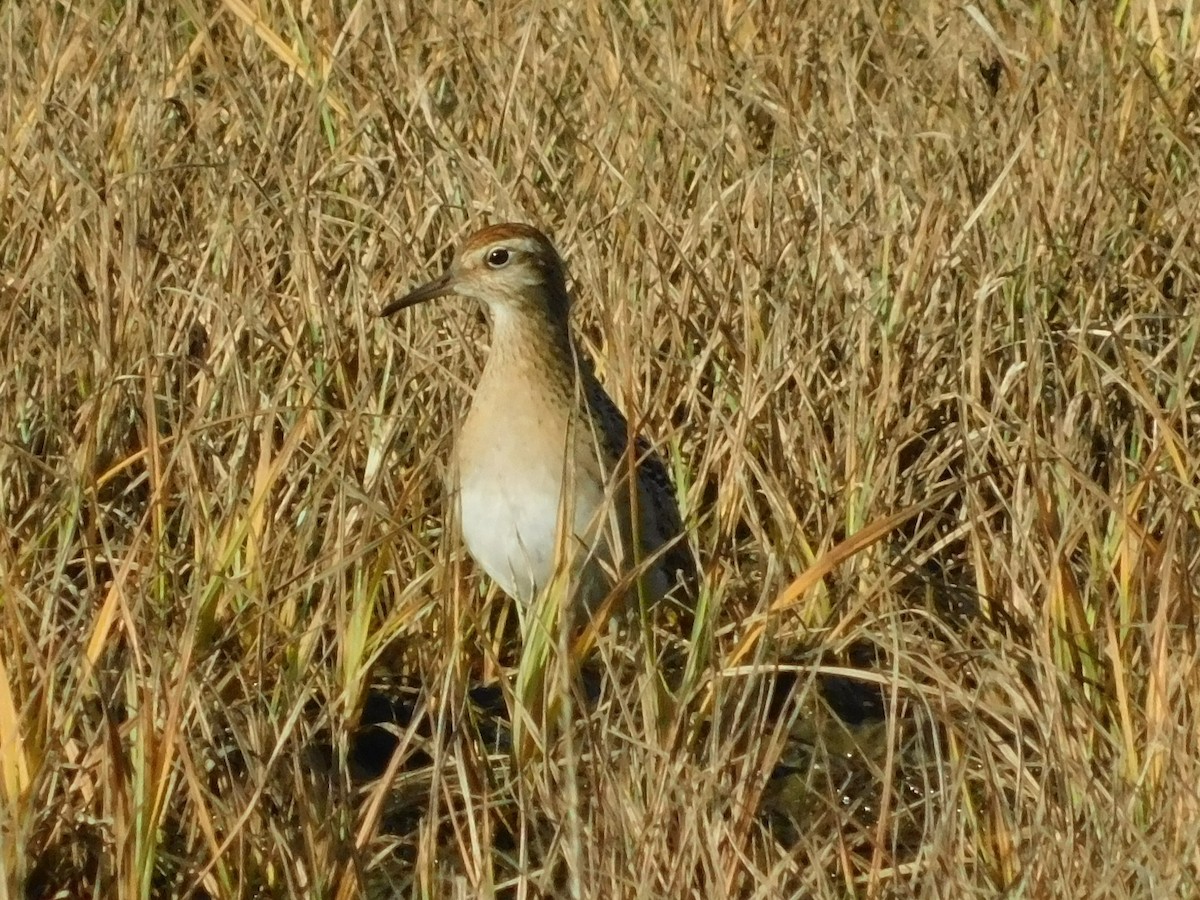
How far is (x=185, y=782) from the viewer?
367cm

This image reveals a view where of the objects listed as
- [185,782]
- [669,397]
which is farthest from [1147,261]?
[185,782]

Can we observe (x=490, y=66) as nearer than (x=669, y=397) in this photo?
No

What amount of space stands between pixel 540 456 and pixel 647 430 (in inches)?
17.8

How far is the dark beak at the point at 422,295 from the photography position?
4.80m

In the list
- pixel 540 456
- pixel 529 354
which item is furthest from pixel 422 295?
pixel 540 456

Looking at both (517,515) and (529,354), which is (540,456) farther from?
(529,354)

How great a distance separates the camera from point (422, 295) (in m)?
4.82

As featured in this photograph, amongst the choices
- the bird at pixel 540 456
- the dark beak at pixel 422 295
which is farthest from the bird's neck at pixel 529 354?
the dark beak at pixel 422 295

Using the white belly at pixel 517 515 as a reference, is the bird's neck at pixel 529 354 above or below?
above

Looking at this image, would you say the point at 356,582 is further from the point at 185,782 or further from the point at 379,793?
the point at 379,793

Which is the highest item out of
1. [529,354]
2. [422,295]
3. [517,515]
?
[422,295]

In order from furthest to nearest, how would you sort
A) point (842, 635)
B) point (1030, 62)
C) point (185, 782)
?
point (1030, 62), point (842, 635), point (185, 782)

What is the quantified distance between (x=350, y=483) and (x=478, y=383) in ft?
2.62

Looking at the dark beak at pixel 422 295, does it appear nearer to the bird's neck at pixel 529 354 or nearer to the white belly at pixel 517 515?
the bird's neck at pixel 529 354
